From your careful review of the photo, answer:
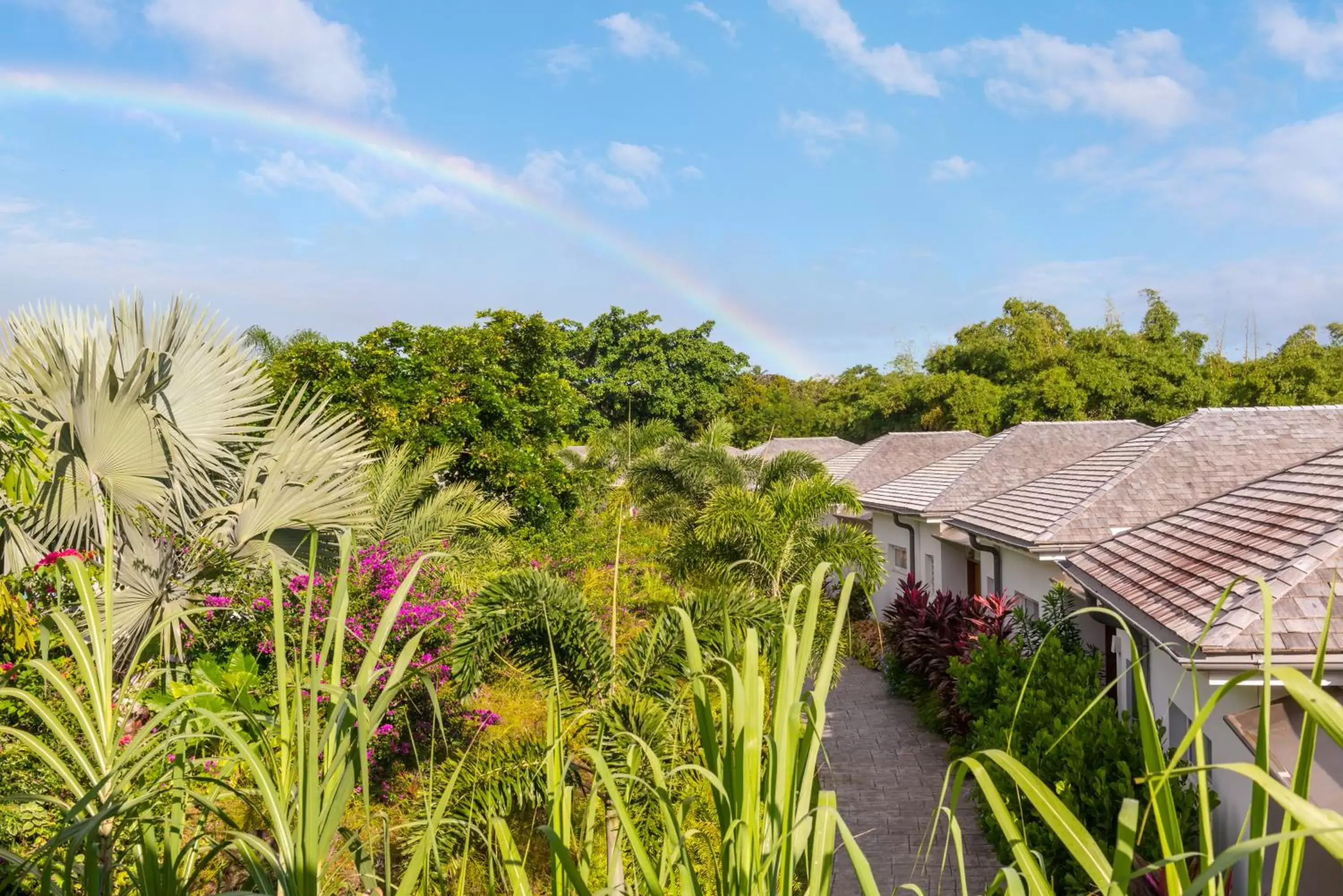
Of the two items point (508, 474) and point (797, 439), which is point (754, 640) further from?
point (797, 439)

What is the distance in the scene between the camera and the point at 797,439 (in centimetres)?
3850

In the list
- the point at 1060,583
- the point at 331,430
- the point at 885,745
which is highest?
the point at 331,430

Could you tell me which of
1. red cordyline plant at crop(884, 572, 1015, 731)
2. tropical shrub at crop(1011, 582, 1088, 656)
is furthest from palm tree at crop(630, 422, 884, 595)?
tropical shrub at crop(1011, 582, 1088, 656)

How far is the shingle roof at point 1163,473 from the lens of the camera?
11930 millimetres

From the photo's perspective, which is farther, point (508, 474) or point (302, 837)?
point (508, 474)

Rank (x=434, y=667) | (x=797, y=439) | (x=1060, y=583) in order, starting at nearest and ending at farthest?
(x=434, y=667)
(x=1060, y=583)
(x=797, y=439)

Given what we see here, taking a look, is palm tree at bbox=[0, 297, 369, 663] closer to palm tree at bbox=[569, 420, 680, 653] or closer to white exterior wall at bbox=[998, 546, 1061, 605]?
white exterior wall at bbox=[998, 546, 1061, 605]

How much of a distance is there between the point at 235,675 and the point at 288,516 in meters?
1.62

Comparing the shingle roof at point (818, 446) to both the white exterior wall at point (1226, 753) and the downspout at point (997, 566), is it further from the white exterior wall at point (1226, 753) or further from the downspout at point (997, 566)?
the white exterior wall at point (1226, 753)

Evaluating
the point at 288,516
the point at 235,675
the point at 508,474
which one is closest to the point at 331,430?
the point at 288,516

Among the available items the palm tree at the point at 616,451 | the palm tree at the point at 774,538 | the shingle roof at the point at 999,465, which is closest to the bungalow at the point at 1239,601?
the palm tree at the point at 774,538

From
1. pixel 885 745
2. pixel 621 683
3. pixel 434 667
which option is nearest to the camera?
pixel 621 683

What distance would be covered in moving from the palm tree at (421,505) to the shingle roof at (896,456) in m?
12.9

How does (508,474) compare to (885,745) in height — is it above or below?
above
